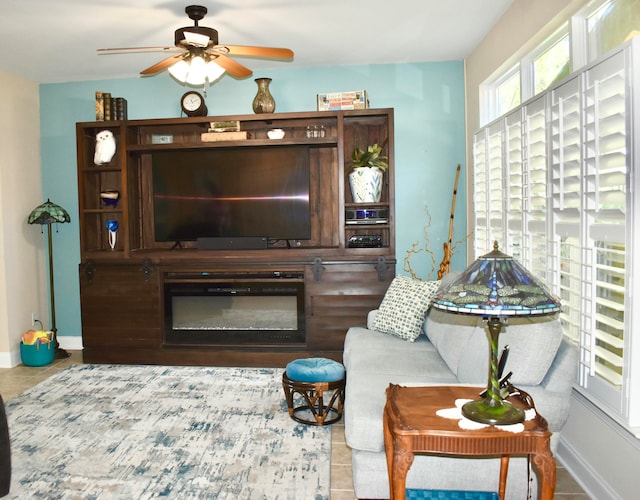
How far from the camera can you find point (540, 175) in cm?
273

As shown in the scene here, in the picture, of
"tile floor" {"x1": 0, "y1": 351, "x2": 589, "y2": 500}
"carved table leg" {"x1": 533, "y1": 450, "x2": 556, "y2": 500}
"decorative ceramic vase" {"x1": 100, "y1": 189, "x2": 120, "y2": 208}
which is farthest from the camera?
"decorative ceramic vase" {"x1": 100, "y1": 189, "x2": 120, "y2": 208}

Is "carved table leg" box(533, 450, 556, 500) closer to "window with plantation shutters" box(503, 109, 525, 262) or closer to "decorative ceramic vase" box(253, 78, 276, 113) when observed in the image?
"window with plantation shutters" box(503, 109, 525, 262)

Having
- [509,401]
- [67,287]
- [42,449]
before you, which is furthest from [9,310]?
[509,401]

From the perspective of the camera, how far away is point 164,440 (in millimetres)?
3082

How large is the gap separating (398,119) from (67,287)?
371 centimetres

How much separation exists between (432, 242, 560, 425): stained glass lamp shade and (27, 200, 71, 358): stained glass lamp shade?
419 cm

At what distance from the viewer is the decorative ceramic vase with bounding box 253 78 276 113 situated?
4613 mm

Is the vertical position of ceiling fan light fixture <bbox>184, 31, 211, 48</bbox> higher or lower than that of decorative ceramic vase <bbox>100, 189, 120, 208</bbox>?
higher

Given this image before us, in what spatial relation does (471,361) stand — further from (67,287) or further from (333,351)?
(67,287)

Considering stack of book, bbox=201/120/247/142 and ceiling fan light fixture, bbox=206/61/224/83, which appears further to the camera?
stack of book, bbox=201/120/247/142

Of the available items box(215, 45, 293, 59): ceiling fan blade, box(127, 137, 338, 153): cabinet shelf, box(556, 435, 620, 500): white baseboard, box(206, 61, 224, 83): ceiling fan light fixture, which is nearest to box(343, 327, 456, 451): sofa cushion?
box(556, 435, 620, 500): white baseboard

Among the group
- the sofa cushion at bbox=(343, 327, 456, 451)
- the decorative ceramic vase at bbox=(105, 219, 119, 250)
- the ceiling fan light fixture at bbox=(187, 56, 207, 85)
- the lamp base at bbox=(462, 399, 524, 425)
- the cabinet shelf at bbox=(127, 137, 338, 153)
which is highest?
the ceiling fan light fixture at bbox=(187, 56, 207, 85)

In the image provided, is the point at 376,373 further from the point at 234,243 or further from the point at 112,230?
the point at 112,230

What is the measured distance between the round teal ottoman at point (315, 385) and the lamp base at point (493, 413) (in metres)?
1.44
